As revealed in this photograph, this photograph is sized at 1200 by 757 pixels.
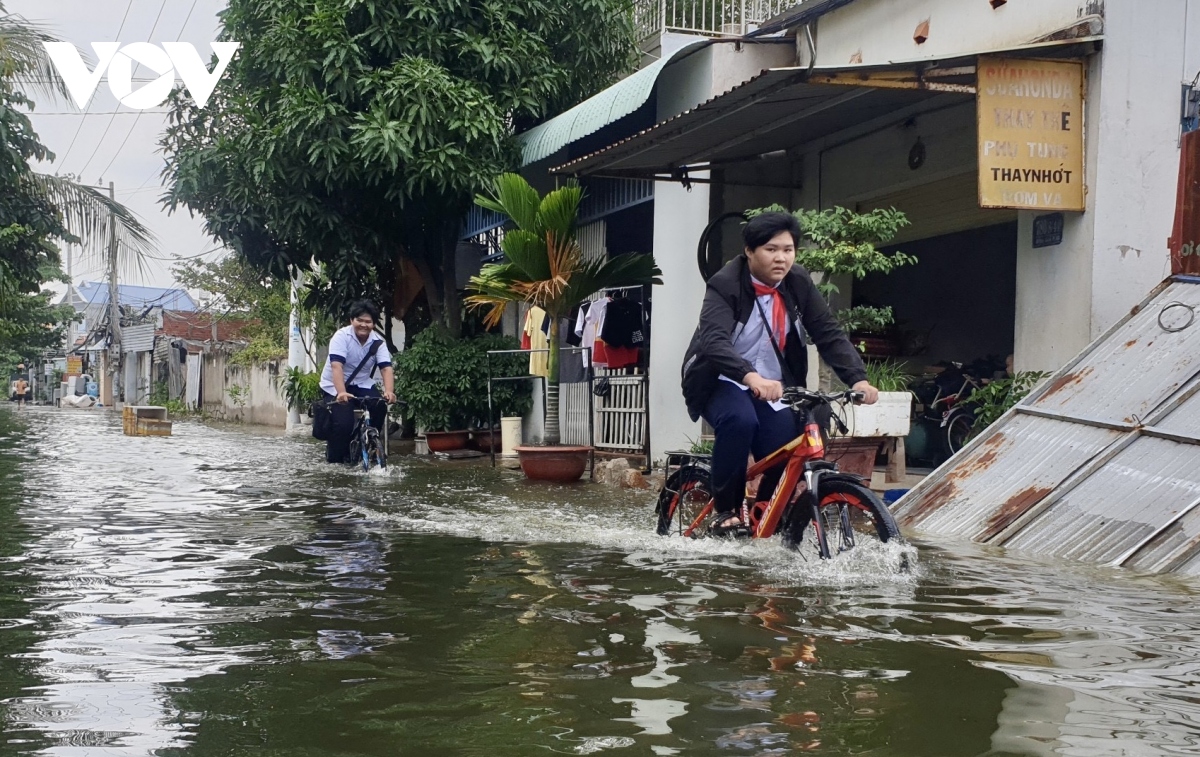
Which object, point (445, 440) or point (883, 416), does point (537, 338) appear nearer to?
point (445, 440)

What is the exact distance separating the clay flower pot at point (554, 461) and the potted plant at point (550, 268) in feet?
1.72

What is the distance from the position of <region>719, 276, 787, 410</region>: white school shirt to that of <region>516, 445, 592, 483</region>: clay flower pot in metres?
6.13

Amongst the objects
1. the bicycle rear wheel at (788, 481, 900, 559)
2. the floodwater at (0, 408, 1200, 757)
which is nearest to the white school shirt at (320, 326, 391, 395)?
the floodwater at (0, 408, 1200, 757)

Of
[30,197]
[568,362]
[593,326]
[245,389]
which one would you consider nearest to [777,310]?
[593,326]

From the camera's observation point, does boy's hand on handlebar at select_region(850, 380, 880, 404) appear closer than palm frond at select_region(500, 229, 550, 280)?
Yes

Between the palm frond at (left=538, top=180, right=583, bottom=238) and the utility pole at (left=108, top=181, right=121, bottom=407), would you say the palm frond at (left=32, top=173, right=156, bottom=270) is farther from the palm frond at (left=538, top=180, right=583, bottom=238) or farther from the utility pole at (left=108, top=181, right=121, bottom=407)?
the utility pole at (left=108, top=181, right=121, bottom=407)

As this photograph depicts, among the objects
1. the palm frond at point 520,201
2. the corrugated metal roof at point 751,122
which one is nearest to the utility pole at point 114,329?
the palm frond at point 520,201

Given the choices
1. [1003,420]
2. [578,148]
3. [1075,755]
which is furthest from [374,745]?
[578,148]

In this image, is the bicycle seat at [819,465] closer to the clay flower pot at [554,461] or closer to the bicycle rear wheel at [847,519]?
the bicycle rear wheel at [847,519]

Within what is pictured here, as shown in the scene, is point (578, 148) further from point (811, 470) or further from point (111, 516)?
point (811, 470)

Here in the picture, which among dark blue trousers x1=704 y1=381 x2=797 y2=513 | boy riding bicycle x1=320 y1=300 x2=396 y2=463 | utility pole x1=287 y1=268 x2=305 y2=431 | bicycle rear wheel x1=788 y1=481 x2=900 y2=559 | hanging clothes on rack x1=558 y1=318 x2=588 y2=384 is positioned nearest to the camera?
bicycle rear wheel x1=788 y1=481 x2=900 y2=559

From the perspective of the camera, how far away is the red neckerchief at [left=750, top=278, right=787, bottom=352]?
5.84 m

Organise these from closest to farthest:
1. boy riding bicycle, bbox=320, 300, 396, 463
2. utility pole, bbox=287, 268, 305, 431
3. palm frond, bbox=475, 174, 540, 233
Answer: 1. boy riding bicycle, bbox=320, 300, 396, 463
2. palm frond, bbox=475, 174, 540, 233
3. utility pole, bbox=287, 268, 305, 431

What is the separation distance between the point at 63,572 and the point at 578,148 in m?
11.2
